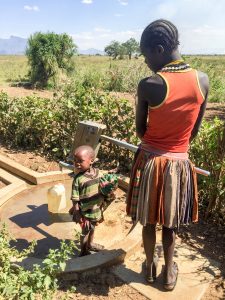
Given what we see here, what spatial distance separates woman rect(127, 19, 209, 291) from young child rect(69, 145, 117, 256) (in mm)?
388

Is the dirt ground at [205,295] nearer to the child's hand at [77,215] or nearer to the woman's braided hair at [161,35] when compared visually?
the child's hand at [77,215]

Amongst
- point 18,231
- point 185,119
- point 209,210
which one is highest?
point 185,119

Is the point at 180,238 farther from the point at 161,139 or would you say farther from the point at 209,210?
the point at 161,139

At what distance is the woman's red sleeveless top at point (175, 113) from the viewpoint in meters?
2.22

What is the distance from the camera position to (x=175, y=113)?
2.29 m

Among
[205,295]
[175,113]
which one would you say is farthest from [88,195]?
[205,295]

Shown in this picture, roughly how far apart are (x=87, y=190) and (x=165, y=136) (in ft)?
3.10

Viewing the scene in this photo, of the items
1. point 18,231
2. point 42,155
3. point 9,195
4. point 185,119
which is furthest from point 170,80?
point 42,155

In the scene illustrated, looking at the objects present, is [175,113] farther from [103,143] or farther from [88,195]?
[103,143]

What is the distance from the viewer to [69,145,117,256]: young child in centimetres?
294

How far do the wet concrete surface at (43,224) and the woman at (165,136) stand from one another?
3.43 ft

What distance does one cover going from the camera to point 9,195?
4.46 metres

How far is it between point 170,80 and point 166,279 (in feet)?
5.22

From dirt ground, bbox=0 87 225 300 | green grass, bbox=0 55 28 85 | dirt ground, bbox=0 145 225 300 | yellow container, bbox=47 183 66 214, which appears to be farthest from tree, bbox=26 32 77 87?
dirt ground, bbox=0 145 225 300
